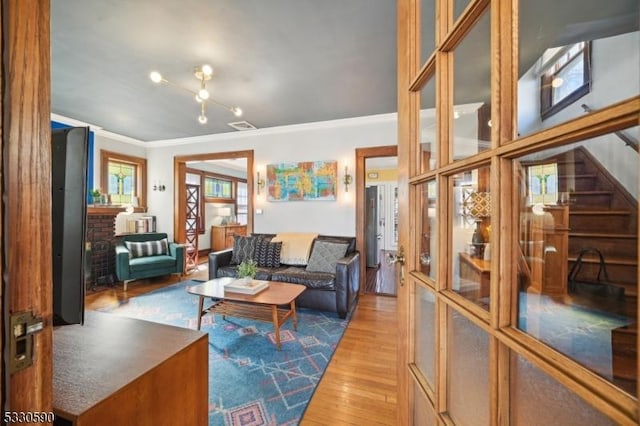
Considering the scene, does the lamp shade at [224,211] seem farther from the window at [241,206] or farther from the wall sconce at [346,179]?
the wall sconce at [346,179]

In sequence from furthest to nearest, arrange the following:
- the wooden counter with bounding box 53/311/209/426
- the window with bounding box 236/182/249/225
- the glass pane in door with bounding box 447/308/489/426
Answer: the window with bounding box 236/182/249/225 < the wooden counter with bounding box 53/311/209/426 < the glass pane in door with bounding box 447/308/489/426

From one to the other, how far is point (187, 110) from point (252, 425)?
11.9 feet

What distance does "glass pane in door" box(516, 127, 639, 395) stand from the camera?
0.34m

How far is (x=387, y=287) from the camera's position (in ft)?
13.7

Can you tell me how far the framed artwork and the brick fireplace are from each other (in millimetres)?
2542

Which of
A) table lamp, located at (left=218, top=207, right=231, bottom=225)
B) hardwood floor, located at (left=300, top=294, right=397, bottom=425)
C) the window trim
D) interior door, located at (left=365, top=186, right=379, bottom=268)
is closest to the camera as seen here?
hardwood floor, located at (left=300, top=294, right=397, bottom=425)

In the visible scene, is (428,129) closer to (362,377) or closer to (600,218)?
(600,218)

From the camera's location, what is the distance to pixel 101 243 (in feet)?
13.7

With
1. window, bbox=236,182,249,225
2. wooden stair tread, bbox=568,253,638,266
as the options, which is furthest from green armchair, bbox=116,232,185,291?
wooden stair tread, bbox=568,253,638,266

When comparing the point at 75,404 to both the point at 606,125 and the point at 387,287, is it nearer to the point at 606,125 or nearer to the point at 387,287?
the point at 606,125

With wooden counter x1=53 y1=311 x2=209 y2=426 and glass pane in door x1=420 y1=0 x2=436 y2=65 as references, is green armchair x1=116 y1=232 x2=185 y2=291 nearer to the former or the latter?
wooden counter x1=53 y1=311 x2=209 y2=426

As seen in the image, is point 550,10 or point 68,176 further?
point 68,176

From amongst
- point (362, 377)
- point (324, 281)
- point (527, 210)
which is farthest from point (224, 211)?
point (527, 210)

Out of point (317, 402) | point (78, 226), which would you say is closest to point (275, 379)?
point (317, 402)
